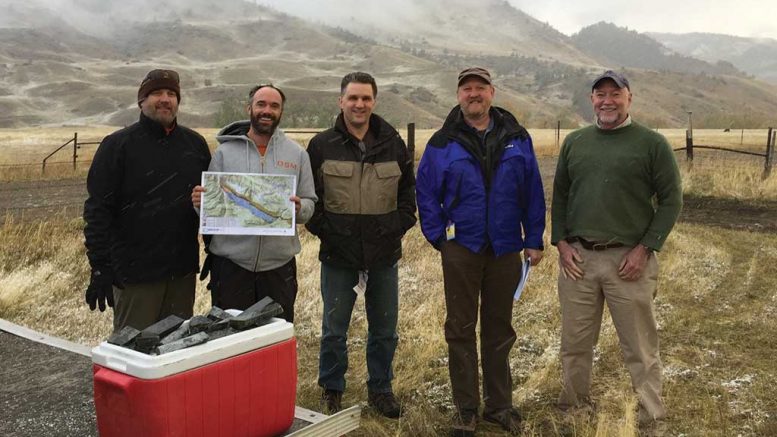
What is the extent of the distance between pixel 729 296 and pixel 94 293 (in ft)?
20.3

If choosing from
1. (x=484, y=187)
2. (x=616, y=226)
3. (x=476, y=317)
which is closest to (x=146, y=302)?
(x=476, y=317)

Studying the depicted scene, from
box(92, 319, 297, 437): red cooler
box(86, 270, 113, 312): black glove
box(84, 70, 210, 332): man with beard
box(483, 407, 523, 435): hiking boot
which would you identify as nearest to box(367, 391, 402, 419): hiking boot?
box(483, 407, 523, 435): hiking boot

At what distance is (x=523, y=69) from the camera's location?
16412 centimetres

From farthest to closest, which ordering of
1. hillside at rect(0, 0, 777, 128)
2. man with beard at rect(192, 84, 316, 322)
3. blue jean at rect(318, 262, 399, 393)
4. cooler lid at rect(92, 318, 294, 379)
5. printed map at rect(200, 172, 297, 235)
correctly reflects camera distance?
hillside at rect(0, 0, 777, 128) → blue jean at rect(318, 262, 399, 393) → man with beard at rect(192, 84, 316, 322) → printed map at rect(200, 172, 297, 235) → cooler lid at rect(92, 318, 294, 379)

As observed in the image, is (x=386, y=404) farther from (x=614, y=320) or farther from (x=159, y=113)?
(x=159, y=113)

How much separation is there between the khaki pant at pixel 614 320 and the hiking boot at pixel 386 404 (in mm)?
1125

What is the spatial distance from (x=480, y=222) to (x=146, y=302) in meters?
Result: 2.09

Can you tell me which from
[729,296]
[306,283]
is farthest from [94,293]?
[729,296]

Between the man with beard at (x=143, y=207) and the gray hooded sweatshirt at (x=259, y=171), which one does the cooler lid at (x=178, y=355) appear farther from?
the man with beard at (x=143, y=207)

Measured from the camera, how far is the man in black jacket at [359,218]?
13.2 ft

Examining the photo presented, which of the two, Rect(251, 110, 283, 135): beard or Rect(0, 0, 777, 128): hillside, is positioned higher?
Rect(0, 0, 777, 128): hillside

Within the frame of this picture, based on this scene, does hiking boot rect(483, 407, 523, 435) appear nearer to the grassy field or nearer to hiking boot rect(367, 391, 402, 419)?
the grassy field

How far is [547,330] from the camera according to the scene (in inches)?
232

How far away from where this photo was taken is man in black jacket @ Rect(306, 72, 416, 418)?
4012 mm
